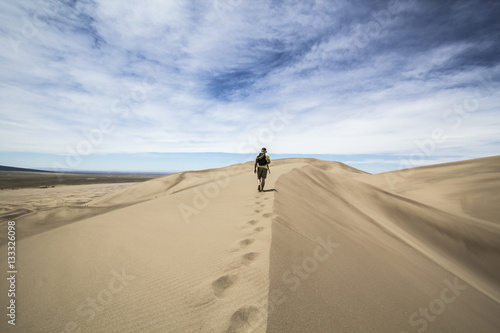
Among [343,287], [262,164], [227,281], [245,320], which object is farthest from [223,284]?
[262,164]

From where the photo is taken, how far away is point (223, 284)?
2.17 m

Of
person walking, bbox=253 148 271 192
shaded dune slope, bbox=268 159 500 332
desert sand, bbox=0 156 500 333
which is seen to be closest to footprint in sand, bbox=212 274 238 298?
desert sand, bbox=0 156 500 333

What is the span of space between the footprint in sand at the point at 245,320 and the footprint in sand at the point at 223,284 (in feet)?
1.03

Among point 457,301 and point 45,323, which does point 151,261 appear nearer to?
point 45,323

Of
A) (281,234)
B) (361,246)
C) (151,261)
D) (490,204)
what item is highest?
(281,234)

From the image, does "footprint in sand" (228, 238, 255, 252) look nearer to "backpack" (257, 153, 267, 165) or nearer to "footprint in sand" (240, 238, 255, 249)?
"footprint in sand" (240, 238, 255, 249)

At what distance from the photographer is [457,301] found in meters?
3.24

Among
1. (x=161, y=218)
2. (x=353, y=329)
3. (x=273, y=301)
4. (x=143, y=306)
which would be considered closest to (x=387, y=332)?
(x=353, y=329)

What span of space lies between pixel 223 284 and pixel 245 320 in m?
0.55

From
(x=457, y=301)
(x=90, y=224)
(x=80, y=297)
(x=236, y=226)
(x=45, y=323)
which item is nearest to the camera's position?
(x=45, y=323)

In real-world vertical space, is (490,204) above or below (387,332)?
below

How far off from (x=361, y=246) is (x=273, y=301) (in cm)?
306

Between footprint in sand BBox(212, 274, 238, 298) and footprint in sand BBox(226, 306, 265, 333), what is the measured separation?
313mm

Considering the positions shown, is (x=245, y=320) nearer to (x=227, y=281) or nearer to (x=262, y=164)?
(x=227, y=281)
